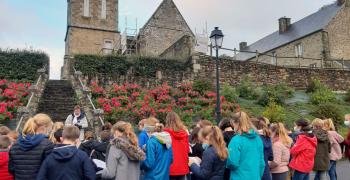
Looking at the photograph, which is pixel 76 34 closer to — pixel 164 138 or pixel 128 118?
pixel 128 118

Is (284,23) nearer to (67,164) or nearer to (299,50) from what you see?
(299,50)

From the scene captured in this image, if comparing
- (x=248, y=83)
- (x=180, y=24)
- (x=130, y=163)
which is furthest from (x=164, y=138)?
(x=180, y=24)

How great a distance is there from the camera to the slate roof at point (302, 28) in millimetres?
34719

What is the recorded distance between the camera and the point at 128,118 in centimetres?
1489

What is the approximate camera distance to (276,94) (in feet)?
63.0

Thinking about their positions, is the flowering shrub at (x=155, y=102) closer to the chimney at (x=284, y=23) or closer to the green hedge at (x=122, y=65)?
the green hedge at (x=122, y=65)

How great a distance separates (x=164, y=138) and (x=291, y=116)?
13.9m

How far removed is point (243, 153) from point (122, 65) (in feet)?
50.3

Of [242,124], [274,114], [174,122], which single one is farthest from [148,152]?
[274,114]

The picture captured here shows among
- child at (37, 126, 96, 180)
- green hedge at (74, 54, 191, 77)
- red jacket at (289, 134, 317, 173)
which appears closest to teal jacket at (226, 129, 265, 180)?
red jacket at (289, 134, 317, 173)

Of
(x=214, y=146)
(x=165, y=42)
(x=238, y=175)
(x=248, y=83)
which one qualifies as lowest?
(x=238, y=175)

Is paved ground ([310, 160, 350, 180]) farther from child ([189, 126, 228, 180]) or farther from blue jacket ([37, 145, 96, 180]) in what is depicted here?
blue jacket ([37, 145, 96, 180])

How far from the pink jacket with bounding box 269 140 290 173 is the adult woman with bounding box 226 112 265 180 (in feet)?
4.11

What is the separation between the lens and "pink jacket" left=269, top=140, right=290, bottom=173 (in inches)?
239
